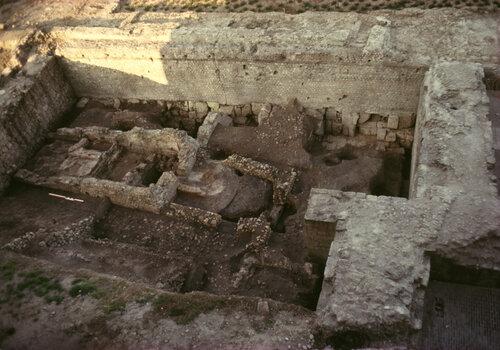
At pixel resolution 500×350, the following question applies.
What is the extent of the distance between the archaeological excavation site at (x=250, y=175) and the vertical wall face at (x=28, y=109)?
0.04m

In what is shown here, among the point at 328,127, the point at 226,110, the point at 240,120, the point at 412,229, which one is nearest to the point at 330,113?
the point at 328,127

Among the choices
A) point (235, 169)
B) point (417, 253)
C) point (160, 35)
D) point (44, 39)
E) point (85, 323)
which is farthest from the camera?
point (44, 39)

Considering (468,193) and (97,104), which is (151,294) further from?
(97,104)

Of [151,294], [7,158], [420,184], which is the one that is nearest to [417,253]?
[420,184]

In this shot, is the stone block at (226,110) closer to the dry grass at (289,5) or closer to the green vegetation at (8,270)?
the dry grass at (289,5)

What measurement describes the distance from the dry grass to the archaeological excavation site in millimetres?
54

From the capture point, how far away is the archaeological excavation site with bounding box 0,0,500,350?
5.21m

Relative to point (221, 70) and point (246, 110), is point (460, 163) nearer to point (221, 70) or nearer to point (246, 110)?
point (246, 110)

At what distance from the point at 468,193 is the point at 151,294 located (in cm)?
406

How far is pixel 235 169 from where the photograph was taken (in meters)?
8.55

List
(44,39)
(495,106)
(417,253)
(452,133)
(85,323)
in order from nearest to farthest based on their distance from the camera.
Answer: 1. (417,253)
2. (85,323)
3. (452,133)
4. (495,106)
5. (44,39)

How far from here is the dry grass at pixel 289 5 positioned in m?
9.87

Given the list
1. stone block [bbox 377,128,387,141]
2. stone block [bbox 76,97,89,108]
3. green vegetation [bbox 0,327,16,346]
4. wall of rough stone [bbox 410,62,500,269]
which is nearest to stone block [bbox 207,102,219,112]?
stone block [bbox 76,97,89,108]

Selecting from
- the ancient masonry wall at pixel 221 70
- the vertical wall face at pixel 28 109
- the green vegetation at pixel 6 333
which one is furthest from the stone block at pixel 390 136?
the vertical wall face at pixel 28 109
